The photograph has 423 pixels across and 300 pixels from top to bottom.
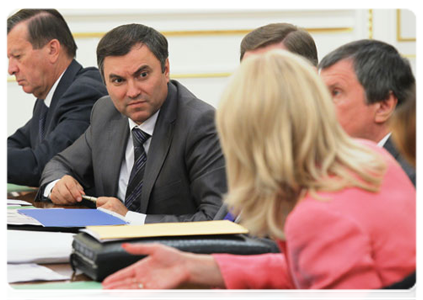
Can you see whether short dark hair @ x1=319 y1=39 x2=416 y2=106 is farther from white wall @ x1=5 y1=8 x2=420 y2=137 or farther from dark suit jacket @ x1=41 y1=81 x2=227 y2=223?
white wall @ x1=5 y1=8 x2=420 y2=137

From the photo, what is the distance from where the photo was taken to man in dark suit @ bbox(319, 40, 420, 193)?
7.94ft

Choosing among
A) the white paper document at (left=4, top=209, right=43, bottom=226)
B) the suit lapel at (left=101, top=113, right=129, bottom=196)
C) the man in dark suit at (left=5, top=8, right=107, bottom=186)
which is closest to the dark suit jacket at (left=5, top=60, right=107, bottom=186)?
the man in dark suit at (left=5, top=8, right=107, bottom=186)

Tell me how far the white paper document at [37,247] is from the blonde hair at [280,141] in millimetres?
811

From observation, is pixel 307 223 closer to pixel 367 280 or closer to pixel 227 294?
pixel 367 280

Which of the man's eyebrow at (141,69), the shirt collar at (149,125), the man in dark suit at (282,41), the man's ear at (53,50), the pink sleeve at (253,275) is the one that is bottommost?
the shirt collar at (149,125)

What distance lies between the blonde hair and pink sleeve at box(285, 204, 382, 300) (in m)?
0.06

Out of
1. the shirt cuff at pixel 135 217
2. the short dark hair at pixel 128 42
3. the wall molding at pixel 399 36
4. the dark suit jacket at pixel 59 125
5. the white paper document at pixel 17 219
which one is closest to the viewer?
the white paper document at pixel 17 219

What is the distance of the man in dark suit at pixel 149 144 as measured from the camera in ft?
10.8

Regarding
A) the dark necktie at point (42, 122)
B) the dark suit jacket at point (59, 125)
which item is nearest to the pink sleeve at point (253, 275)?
the dark suit jacket at point (59, 125)

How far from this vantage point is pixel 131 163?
3.48 meters

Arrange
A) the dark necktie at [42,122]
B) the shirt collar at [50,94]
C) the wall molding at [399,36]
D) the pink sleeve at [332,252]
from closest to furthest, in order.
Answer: the pink sleeve at [332,252] → the dark necktie at [42,122] → the shirt collar at [50,94] → the wall molding at [399,36]

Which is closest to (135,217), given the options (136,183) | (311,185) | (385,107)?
(136,183)

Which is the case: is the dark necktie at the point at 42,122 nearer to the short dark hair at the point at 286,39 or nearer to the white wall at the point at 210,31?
the short dark hair at the point at 286,39
